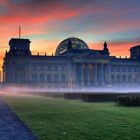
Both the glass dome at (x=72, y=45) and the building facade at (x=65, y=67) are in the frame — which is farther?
the glass dome at (x=72, y=45)

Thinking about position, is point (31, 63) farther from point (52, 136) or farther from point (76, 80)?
point (52, 136)

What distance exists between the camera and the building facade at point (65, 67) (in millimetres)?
133875

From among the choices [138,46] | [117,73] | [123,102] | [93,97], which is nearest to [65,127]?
[123,102]

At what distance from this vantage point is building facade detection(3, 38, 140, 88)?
134 meters

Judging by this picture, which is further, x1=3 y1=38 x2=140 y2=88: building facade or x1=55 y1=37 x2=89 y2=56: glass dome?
x1=55 y1=37 x2=89 y2=56: glass dome

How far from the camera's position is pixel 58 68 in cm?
14512

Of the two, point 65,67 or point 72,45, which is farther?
point 72,45

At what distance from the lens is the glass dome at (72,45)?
156900 millimetres

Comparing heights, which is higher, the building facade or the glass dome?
the glass dome

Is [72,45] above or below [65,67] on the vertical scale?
above

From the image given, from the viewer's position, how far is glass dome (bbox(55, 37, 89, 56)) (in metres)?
157

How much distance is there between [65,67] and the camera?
14562 cm

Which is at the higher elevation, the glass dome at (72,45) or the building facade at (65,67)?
the glass dome at (72,45)

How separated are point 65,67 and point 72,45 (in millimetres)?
15290
